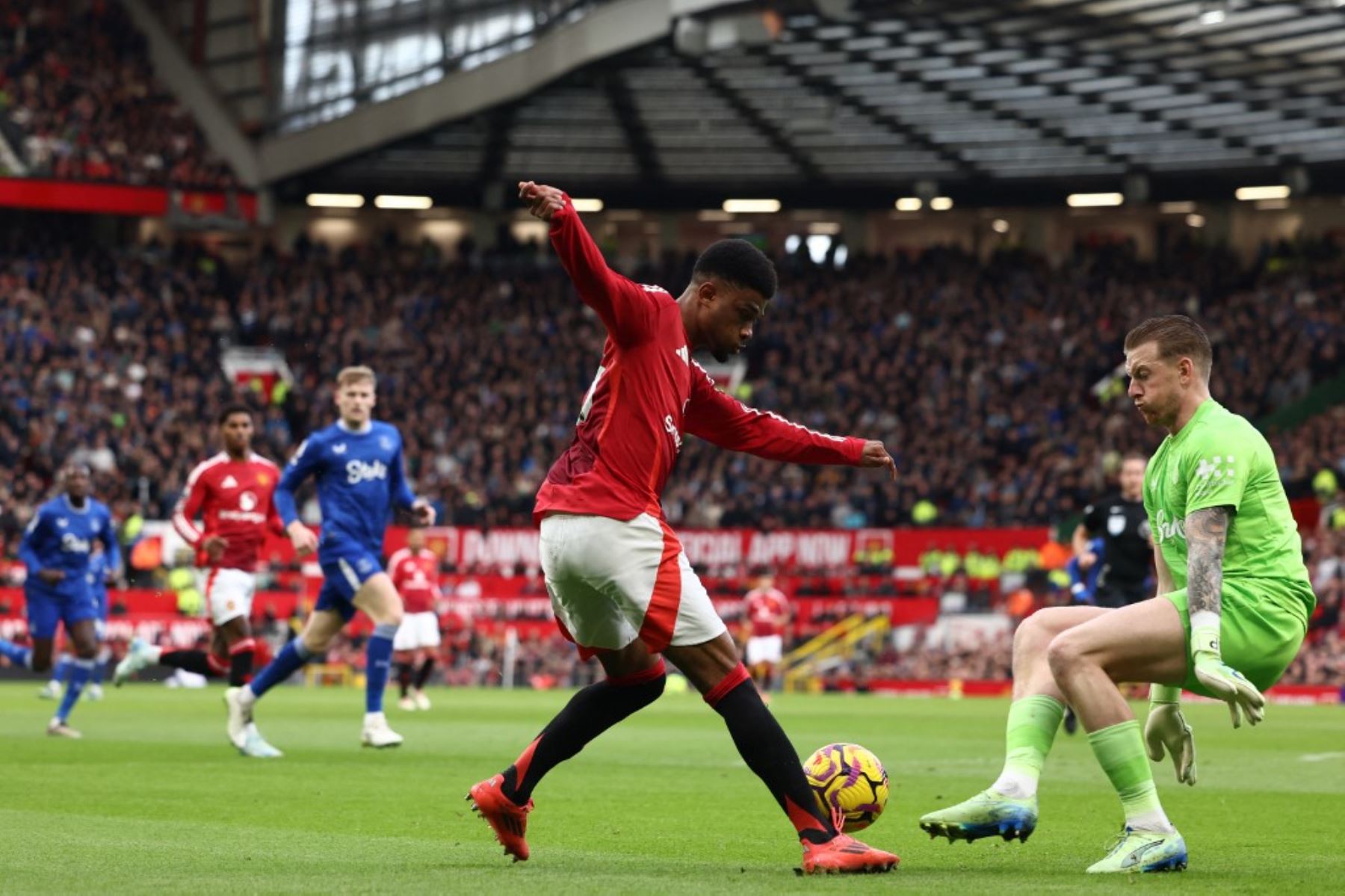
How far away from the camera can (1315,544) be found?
35.7 meters

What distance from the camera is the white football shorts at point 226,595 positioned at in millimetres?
14742

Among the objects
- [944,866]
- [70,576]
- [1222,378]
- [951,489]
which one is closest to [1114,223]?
[1222,378]

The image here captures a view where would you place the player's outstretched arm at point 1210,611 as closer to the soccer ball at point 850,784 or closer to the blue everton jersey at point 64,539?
the soccer ball at point 850,784

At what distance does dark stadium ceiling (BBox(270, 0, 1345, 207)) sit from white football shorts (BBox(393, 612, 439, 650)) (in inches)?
580

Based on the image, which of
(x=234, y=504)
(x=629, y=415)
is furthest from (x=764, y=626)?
(x=629, y=415)

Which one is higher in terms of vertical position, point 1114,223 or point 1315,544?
point 1114,223

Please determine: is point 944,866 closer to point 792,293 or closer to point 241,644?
point 241,644

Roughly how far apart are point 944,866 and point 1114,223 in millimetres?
50301

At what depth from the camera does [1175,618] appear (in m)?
6.90

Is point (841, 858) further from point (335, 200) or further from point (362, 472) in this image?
point (335, 200)

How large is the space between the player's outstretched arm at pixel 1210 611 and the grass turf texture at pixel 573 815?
0.64m

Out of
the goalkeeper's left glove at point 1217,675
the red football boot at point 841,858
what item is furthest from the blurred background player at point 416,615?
the goalkeeper's left glove at point 1217,675

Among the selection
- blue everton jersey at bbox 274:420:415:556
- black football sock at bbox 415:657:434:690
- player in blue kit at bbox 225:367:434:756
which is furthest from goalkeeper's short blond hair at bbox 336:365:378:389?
black football sock at bbox 415:657:434:690

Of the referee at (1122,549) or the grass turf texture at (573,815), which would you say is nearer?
the grass turf texture at (573,815)
